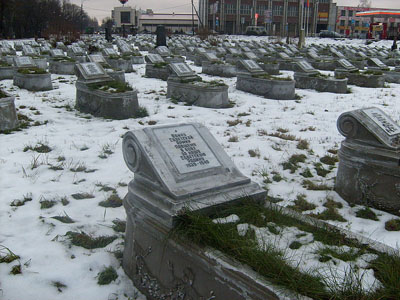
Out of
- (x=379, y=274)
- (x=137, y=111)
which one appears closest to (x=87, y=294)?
(x=379, y=274)

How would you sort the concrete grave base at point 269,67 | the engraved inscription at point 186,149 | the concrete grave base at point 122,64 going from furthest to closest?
1. the concrete grave base at point 122,64
2. the concrete grave base at point 269,67
3. the engraved inscription at point 186,149

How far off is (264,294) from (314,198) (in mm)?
2767

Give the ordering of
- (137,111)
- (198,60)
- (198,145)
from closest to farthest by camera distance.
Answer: (198,145) → (137,111) → (198,60)

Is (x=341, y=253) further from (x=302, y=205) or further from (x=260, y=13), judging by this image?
(x=260, y=13)

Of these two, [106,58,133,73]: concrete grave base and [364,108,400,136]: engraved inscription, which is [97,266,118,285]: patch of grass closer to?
[364,108,400,136]: engraved inscription

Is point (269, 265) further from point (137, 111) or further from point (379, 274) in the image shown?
point (137, 111)

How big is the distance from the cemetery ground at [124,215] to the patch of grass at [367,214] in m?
0.02

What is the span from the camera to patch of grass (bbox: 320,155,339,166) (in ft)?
19.7

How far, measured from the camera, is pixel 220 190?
10.9 ft

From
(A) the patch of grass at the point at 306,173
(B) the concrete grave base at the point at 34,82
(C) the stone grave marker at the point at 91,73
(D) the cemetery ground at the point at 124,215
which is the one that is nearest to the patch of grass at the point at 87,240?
(D) the cemetery ground at the point at 124,215

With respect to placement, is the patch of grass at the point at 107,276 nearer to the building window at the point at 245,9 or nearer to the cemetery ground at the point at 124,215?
the cemetery ground at the point at 124,215

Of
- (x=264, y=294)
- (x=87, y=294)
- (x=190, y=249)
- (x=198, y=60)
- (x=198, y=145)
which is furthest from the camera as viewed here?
(x=198, y=60)

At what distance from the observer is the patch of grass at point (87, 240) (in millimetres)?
3656

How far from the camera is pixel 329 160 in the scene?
19.9 feet
